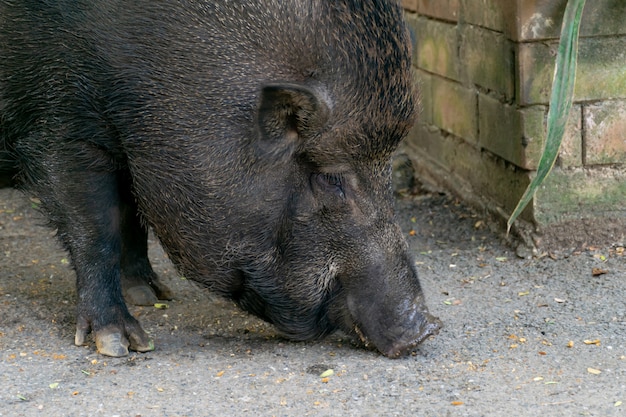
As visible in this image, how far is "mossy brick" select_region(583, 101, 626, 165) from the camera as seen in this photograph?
4891mm

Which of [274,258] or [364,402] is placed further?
[274,258]

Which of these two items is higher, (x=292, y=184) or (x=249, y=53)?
(x=249, y=53)

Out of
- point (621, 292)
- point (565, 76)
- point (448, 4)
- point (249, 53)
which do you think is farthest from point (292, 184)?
point (448, 4)

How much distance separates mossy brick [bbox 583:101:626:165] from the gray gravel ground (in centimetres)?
45

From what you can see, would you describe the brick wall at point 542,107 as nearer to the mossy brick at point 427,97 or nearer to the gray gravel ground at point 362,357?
the gray gravel ground at point 362,357

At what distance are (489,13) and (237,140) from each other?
2.11m

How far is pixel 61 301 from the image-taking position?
465cm

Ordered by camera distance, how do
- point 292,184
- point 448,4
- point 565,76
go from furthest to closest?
point 448,4, point 565,76, point 292,184

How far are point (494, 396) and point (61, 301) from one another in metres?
2.10

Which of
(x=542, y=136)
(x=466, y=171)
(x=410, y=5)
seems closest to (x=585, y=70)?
(x=542, y=136)

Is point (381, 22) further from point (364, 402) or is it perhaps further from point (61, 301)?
point (61, 301)

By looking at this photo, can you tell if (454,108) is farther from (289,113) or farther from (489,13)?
(289,113)

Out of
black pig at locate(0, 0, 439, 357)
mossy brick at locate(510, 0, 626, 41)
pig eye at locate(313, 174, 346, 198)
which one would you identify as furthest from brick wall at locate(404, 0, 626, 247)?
pig eye at locate(313, 174, 346, 198)

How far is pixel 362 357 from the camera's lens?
3896mm
